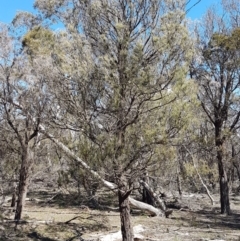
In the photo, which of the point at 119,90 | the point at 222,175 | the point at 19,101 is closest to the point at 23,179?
the point at 19,101

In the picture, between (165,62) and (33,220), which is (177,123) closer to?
(165,62)

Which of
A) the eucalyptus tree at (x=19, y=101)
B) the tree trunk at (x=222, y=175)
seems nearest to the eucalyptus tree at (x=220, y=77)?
the tree trunk at (x=222, y=175)

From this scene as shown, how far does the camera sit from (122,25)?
7.80 meters

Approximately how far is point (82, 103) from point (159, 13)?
2552mm

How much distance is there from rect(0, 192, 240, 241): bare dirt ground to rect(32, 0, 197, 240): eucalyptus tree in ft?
12.8

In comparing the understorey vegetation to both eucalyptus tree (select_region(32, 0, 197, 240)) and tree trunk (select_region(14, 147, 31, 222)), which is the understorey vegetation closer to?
eucalyptus tree (select_region(32, 0, 197, 240))

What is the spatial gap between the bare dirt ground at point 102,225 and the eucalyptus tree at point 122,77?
3.89 meters

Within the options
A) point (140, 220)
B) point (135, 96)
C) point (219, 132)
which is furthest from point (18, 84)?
point (219, 132)

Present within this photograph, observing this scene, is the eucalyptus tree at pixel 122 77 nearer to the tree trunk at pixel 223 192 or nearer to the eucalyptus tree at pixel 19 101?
the eucalyptus tree at pixel 19 101

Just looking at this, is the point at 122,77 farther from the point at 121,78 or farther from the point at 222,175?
the point at 222,175

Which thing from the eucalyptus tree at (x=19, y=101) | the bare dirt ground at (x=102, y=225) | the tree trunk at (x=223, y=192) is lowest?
the bare dirt ground at (x=102, y=225)

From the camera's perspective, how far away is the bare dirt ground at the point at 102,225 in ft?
36.5

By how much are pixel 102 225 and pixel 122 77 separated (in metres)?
6.95

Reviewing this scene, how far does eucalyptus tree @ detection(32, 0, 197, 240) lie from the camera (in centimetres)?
770
